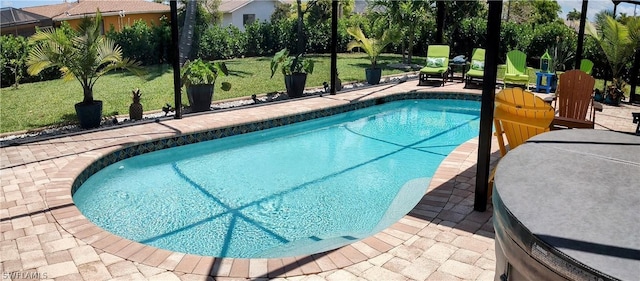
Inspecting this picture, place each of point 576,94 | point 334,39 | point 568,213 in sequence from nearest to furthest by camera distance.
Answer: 1. point 568,213
2. point 576,94
3. point 334,39

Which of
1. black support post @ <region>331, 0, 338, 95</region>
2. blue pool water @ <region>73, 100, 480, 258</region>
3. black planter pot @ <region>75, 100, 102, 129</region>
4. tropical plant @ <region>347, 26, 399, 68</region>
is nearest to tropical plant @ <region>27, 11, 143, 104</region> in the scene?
black planter pot @ <region>75, 100, 102, 129</region>

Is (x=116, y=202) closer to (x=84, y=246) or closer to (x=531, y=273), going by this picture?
(x=84, y=246)

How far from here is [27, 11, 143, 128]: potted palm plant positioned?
732 cm

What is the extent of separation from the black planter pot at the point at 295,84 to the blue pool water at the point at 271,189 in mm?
1670

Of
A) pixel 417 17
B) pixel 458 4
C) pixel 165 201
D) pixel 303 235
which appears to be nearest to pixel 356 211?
pixel 303 235

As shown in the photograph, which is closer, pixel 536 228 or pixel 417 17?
pixel 536 228

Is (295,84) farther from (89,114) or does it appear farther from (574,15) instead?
(574,15)

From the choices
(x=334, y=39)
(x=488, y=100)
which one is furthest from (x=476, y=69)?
(x=488, y=100)

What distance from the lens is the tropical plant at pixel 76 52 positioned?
7.32 m

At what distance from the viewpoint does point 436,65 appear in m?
13.0

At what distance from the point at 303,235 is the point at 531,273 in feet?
11.6

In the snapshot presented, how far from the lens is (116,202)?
18.5ft

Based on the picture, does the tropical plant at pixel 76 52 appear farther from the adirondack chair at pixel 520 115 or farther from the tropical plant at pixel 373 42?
the tropical plant at pixel 373 42

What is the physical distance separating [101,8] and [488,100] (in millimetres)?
22764
